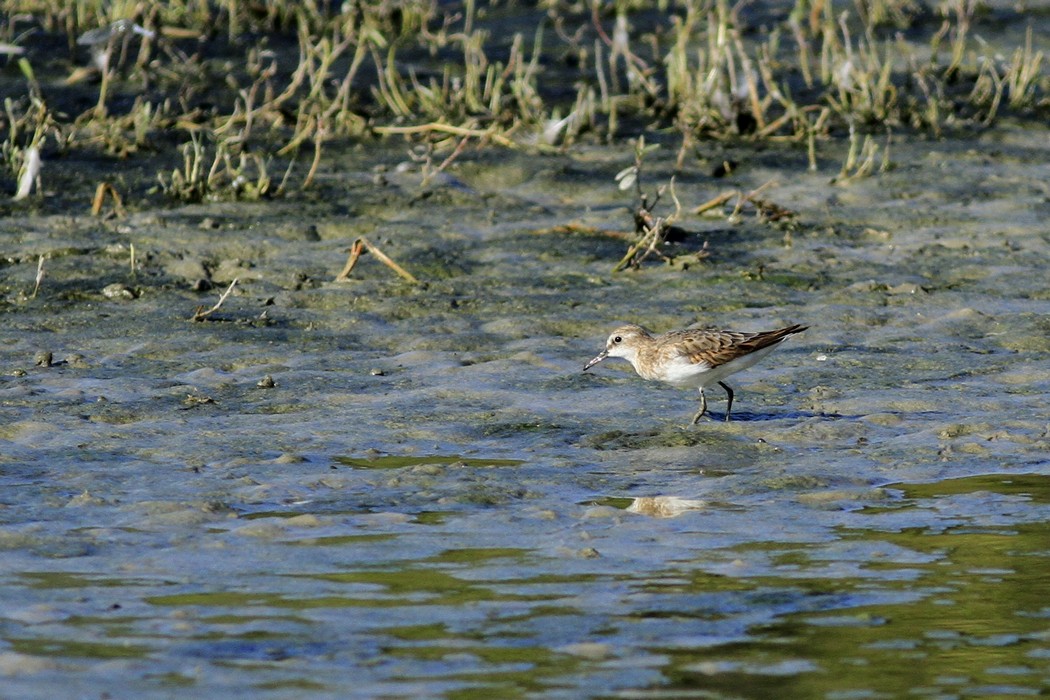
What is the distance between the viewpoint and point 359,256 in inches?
424

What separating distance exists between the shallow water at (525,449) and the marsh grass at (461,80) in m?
0.55

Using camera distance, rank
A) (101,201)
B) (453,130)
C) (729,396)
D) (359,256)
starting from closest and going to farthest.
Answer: (729,396) → (359,256) → (101,201) → (453,130)

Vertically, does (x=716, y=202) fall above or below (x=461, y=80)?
below

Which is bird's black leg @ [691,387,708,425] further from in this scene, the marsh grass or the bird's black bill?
the marsh grass

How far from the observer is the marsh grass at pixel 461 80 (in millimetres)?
12992

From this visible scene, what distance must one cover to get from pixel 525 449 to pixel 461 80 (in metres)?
7.81

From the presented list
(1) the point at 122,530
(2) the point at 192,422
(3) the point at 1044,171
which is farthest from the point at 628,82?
(1) the point at 122,530

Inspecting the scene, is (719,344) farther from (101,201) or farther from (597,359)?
(101,201)

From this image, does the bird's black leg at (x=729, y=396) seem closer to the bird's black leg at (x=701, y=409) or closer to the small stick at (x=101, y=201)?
the bird's black leg at (x=701, y=409)

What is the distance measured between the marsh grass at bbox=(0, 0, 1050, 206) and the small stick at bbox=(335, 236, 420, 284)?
63.6 inches

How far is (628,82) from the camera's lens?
15.0 meters

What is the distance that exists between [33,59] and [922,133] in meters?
7.70

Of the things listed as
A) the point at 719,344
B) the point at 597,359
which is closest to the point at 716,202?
the point at 597,359

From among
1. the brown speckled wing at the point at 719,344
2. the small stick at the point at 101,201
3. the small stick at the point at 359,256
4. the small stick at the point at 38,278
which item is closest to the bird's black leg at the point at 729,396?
the brown speckled wing at the point at 719,344
